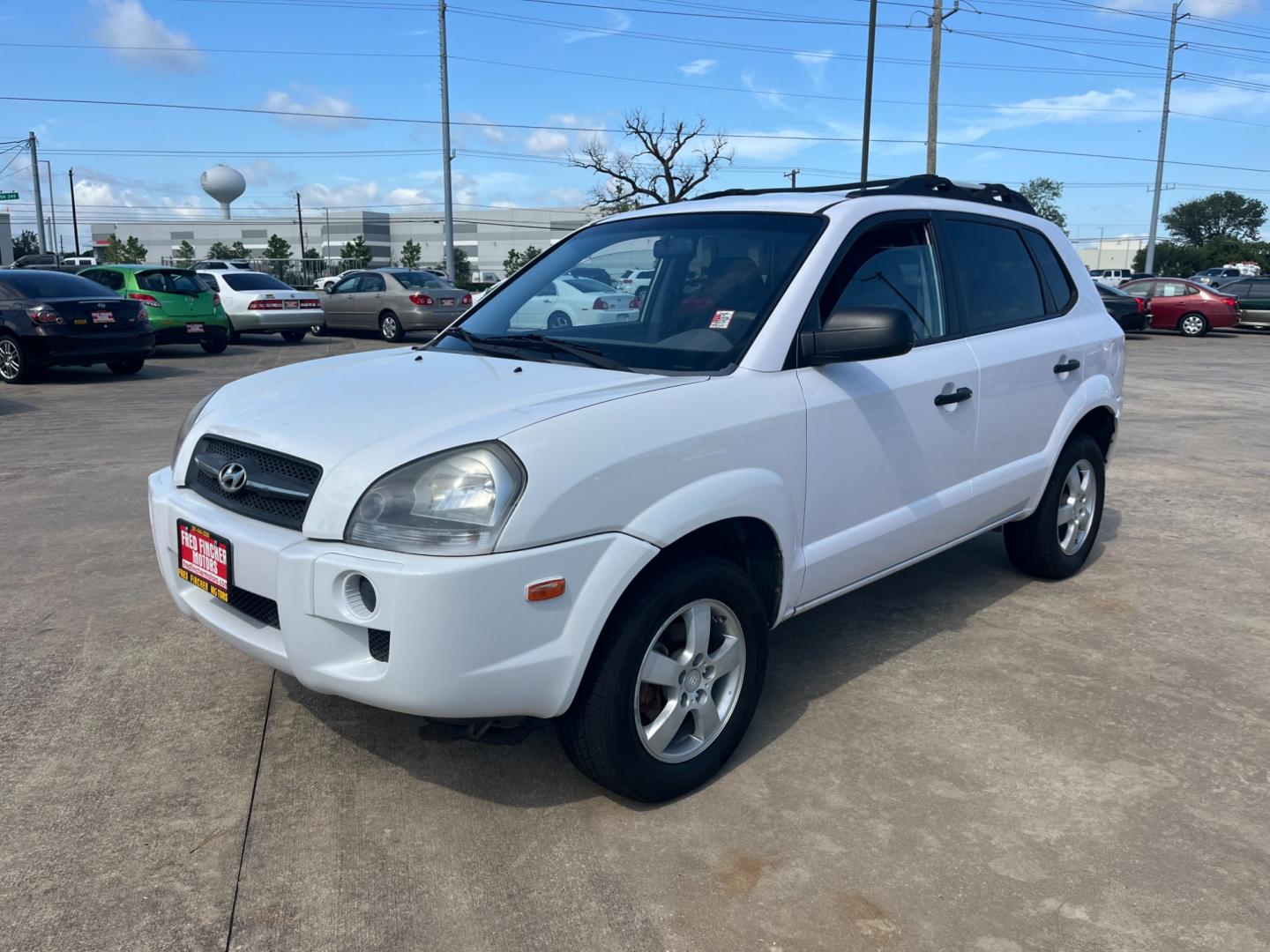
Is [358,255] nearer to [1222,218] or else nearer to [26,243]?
[26,243]

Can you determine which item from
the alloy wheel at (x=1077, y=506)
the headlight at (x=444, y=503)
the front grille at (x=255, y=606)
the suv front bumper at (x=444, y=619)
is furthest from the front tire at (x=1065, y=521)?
the front grille at (x=255, y=606)

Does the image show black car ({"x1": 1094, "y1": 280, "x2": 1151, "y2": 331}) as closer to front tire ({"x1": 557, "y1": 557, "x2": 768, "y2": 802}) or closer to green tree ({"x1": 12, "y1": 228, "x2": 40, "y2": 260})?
front tire ({"x1": 557, "y1": 557, "x2": 768, "y2": 802})

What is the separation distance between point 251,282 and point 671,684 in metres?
19.0

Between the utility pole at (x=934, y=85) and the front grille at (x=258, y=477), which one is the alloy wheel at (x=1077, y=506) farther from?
the utility pole at (x=934, y=85)

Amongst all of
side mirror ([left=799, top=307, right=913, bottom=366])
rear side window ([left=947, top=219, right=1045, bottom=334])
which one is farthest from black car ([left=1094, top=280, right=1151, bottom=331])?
side mirror ([left=799, top=307, right=913, bottom=366])

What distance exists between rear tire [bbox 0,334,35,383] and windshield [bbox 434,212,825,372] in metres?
11.4

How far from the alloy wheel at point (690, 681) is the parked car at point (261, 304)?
18.1m

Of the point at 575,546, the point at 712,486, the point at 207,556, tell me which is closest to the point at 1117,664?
the point at 712,486

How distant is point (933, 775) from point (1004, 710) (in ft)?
1.99

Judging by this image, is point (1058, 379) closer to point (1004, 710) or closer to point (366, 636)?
point (1004, 710)

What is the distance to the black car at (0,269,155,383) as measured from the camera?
13.0 meters

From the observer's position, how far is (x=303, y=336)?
21547mm

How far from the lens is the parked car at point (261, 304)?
19.3m

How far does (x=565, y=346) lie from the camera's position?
3.47 metres
